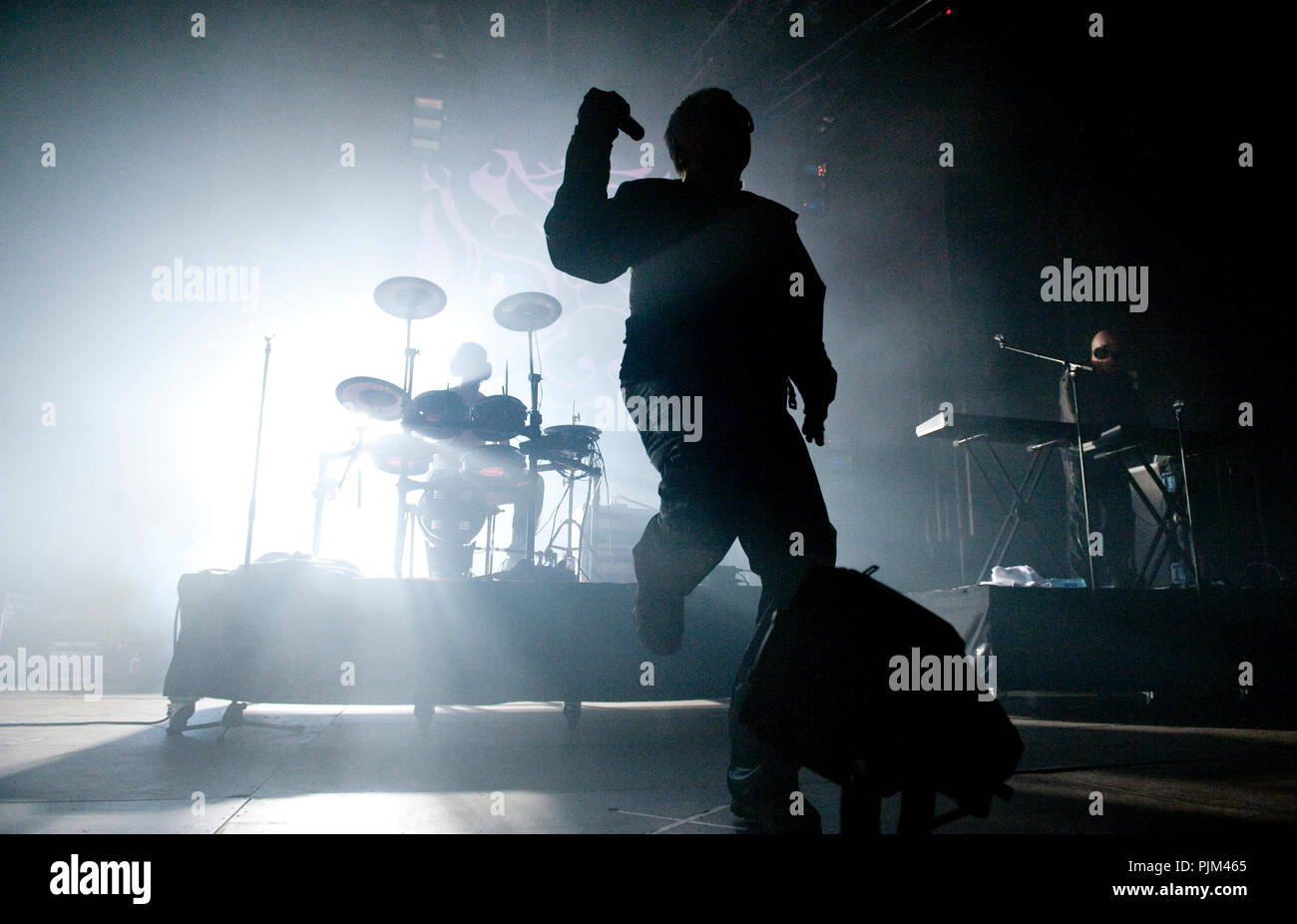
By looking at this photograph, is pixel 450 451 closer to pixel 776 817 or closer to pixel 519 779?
pixel 519 779

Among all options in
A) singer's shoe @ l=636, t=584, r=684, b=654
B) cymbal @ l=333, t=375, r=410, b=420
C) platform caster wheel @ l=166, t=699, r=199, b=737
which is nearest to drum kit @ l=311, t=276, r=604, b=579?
cymbal @ l=333, t=375, r=410, b=420

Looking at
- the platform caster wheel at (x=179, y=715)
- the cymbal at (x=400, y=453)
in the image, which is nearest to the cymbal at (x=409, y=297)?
the cymbal at (x=400, y=453)

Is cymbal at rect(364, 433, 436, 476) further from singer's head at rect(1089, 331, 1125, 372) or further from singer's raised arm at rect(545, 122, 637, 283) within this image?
singer's head at rect(1089, 331, 1125, 372)

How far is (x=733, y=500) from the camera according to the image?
134cm

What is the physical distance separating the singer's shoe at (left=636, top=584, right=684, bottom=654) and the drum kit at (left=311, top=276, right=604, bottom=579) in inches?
125

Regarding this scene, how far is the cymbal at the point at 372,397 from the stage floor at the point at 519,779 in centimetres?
230

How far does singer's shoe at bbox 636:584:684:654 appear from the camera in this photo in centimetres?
140

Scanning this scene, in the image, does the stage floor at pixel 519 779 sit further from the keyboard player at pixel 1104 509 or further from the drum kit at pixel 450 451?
the drum kit at pixel 450 451

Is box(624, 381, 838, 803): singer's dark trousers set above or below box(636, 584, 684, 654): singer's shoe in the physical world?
above

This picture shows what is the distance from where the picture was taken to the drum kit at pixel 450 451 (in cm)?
489

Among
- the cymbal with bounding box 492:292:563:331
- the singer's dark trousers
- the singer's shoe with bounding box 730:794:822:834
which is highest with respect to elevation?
the cymbal with bounding box 492:292:563:331
